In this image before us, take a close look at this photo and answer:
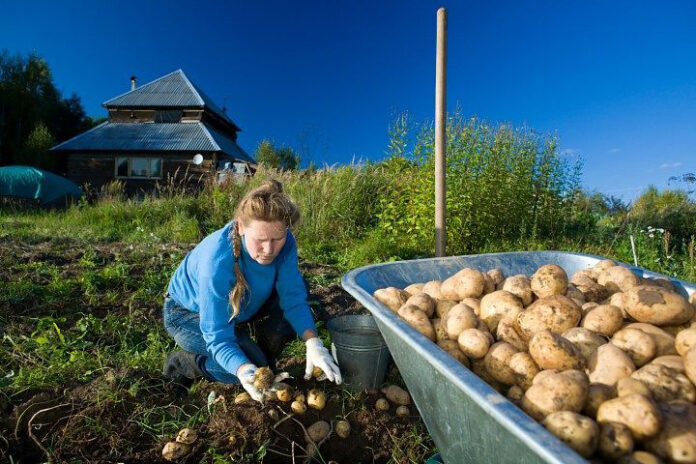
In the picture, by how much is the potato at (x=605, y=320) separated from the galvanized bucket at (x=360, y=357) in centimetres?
114

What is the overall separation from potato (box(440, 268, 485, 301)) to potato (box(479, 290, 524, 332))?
0.53ft

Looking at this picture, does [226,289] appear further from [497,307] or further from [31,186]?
[31,186]

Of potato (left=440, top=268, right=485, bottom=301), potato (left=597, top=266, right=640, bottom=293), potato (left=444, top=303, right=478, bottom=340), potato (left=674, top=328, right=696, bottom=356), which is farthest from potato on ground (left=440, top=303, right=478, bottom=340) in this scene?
potato (left=597, top=266, right=640, bottom=293)

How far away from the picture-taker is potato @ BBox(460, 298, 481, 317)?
68.5 inches

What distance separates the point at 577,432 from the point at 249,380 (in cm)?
136

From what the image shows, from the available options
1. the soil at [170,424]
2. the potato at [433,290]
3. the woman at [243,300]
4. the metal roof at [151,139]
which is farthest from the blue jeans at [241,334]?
the metal roof at [151,139]

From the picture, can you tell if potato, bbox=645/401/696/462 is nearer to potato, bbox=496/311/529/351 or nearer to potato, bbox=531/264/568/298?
potato, bbox=496/311/529/351

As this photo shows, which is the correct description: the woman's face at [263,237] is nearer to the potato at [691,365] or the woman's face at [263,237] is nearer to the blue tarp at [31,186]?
the potato at [691,365]

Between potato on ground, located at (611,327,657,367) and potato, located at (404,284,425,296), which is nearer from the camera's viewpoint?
potato on ground, located at (611,327,657,367)

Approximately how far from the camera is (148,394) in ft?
7.61

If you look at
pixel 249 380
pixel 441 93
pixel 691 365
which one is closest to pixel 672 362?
pixel 691 365

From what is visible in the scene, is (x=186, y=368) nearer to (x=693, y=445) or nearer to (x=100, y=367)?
(x=100, y=367)

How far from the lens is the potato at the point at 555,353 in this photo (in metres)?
1.26

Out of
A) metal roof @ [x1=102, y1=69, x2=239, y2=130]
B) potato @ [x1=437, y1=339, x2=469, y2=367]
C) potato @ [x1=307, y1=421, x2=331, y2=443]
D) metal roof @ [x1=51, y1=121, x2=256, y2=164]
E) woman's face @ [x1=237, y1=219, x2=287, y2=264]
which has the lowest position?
potato @ [x1=307, y1=421, x2=331, y2=443]
